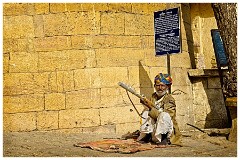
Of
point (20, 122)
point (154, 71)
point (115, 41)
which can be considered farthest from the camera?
point (154, 71)

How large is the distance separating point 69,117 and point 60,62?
1.09 meters

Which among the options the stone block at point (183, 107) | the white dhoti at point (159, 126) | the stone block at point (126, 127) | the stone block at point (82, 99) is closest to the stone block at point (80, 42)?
the stone block at point (82, 99)

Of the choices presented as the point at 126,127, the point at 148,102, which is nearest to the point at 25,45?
the point at 126,127

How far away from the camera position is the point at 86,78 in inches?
Result: 295

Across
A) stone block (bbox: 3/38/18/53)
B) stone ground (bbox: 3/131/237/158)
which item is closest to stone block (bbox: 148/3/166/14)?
stone ground (bbox: 3/131/237/158)

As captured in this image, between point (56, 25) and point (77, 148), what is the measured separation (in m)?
2.81

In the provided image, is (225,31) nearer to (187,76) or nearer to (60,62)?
(187,76)

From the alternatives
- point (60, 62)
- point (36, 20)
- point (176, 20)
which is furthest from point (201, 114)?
point (36, 20)

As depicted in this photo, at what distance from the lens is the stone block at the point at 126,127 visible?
747 cm

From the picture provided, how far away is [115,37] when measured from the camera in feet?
25.2

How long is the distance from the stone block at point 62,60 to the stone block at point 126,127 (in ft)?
4.57

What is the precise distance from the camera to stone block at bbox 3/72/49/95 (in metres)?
7.45

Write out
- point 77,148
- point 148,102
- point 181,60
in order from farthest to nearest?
point 181,60 → point 148,102 → point 77,148

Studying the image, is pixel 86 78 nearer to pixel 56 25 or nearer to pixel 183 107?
pixel 56 25
